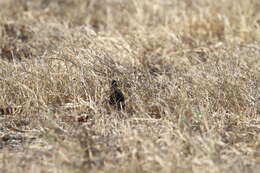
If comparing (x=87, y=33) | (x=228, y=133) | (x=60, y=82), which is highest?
(x=87, y=33)

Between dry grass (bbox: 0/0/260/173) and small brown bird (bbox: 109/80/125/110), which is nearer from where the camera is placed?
dry grass (bbox: 0/0/260/173)

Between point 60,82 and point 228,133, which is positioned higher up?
point 60,82

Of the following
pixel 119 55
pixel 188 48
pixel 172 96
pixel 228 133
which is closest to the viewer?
pixel 228 133

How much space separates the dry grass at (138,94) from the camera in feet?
9.88

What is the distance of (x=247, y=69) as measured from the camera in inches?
167

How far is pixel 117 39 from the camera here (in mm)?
5230

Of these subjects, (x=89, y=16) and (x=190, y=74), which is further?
(x=89, y=16)

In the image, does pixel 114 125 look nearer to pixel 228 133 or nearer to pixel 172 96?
pixel 172 96

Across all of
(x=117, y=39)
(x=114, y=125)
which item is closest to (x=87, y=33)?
(x=117, y=39)

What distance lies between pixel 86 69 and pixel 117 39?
121cm

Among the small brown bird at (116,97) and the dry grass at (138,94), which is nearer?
the dry grass at (138,94)

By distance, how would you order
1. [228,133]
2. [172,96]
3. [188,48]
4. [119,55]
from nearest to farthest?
[228,133], [172,96], [119,55], [188,48]

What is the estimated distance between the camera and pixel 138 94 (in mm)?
3869

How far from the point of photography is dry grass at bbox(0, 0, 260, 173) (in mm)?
3012
